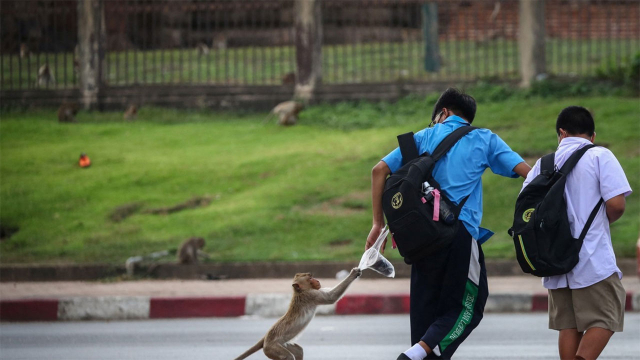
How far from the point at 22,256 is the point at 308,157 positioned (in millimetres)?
4500

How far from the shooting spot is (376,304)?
948 cm

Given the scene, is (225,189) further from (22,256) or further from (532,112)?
(532,112)

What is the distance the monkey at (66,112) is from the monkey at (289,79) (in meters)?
3.65

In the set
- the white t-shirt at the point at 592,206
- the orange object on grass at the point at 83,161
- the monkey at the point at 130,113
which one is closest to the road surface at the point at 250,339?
the white t-shirt at the point at 592,206

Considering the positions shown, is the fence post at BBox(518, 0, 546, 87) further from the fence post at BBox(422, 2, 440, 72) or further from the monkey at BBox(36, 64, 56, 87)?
the monkey at BBox(36, 64, 56, 87)

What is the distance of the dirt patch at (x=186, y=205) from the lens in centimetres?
1316

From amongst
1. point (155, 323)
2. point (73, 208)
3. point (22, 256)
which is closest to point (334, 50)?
point (73, 208)

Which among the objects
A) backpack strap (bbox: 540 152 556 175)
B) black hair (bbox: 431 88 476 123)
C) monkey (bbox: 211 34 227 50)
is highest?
monkey (bbox: 211 34 227 50)

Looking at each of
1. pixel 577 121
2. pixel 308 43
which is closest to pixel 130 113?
pixel 308 43

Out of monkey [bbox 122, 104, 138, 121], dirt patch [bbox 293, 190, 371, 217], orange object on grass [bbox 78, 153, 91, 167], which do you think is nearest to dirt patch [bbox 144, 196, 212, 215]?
dirt patch [bbox 293, 190, 371, 217]

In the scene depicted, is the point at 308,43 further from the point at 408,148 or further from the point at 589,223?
the point at 589,223

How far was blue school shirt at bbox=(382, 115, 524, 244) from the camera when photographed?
503 cm

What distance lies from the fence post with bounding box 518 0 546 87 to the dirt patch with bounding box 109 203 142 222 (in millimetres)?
7401

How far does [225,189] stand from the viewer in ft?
45.4
